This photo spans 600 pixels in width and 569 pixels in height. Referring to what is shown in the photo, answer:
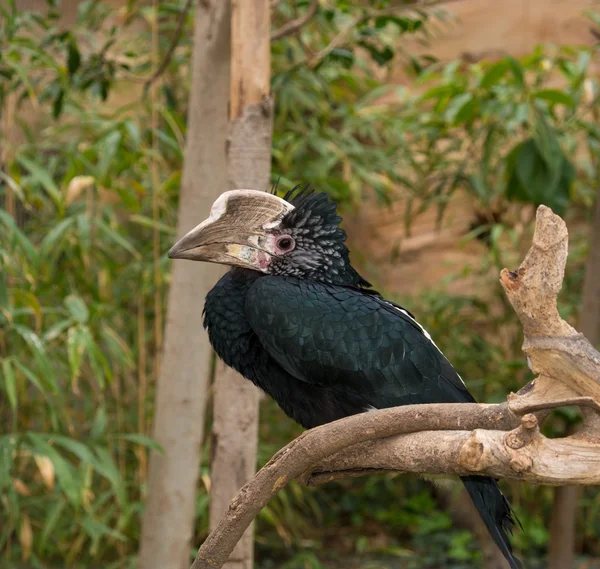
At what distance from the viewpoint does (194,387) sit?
246cm

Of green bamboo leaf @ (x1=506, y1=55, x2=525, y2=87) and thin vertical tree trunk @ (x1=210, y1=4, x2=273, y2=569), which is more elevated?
green bamboo leaf @ (x1=506, y1=55, x2=525, y2=87)

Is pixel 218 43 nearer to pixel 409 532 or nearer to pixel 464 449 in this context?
pixel 464 449

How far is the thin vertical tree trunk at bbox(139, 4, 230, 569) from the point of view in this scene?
2.43 meters

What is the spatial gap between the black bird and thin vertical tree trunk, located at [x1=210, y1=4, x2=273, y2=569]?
0.23 m

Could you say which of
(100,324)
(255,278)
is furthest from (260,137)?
(100,324)

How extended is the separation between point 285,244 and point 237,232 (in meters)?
0.12

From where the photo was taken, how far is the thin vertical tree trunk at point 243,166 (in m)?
2.01

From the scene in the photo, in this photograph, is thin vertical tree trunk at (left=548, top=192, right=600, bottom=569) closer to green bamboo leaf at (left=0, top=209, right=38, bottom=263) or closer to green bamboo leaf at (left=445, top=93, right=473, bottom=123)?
green bamboo leaf at (left=445, top=93, right=473, bottom=123)

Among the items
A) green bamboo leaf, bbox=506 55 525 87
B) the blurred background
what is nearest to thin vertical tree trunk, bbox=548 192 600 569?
the blurred background

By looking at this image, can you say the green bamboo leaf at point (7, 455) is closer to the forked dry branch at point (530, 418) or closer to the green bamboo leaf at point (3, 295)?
the green bamboo leaf at point (3, 295)

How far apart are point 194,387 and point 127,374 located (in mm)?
833

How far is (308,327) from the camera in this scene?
1644 millimetres

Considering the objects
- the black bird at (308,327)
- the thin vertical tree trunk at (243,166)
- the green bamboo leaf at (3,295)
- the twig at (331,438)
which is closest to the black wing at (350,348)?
the black bird at (308,327)

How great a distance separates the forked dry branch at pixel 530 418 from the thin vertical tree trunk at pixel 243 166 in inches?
30.7
